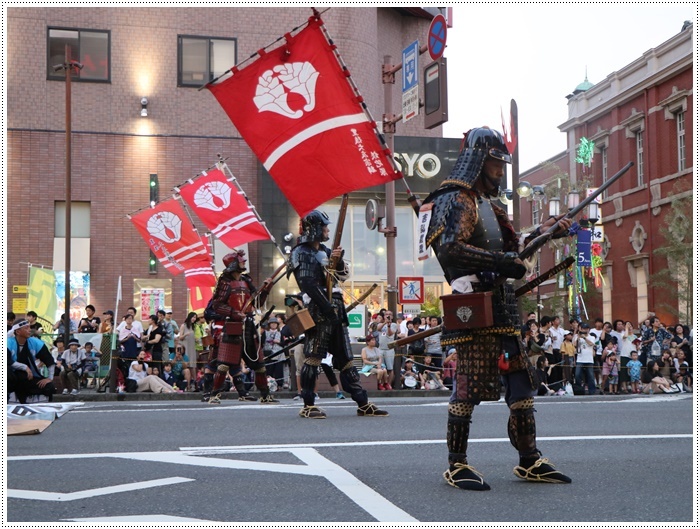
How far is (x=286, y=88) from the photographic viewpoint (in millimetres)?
12312

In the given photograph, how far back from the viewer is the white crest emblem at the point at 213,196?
67.1 feet

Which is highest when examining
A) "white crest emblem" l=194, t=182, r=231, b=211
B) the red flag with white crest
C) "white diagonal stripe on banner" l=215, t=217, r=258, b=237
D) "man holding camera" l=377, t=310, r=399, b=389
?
"white crest emblem" l=194, t=182, r=231, b=211

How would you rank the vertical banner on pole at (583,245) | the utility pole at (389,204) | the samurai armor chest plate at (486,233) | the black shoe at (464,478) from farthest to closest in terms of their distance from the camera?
1. the vertical banner on pole at (583,245)
2. the utility pole at (389,204)
3. the samurai armor chest plate at (486,233)
4. the black shoe at (464,478)

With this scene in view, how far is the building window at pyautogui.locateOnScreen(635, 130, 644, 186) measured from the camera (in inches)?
1644

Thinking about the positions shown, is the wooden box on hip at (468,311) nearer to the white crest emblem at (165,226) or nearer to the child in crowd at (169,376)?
the child in crowd at (169,376)

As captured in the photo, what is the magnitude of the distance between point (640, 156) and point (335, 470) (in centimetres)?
3791

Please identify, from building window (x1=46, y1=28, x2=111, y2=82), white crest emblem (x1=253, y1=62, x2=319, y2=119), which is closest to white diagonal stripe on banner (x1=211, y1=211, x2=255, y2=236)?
white crest emblem (x1=253, y1=62, x2=319, y2=119)

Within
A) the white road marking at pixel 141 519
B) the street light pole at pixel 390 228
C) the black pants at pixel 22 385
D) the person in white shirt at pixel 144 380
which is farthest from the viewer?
the street light pole at pixel 390 228

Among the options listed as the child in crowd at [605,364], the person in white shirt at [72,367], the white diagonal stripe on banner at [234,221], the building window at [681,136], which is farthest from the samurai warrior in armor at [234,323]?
the building window at [681,136]

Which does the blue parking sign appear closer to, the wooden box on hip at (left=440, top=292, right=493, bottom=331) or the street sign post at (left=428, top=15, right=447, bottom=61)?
the street sign post at (left=428, top=15, right=447, bottom=61)

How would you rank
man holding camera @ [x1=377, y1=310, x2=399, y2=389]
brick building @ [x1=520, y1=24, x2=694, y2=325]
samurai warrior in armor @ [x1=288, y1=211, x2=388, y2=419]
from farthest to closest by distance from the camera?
brick building @ [x1=520, y1=24, x2=694, y2=325], man holding camera @ [x1=377, y1=310, x2=399, y2=389], samurai warrior in armor @ [x1=288, y1=211, x2=388, y2=419]

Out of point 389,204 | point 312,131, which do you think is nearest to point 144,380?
point 389,204

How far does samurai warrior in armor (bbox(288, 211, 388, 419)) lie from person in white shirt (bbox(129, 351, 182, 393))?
876 centimetres

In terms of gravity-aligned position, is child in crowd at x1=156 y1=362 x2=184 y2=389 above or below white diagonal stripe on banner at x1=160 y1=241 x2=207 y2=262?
below
